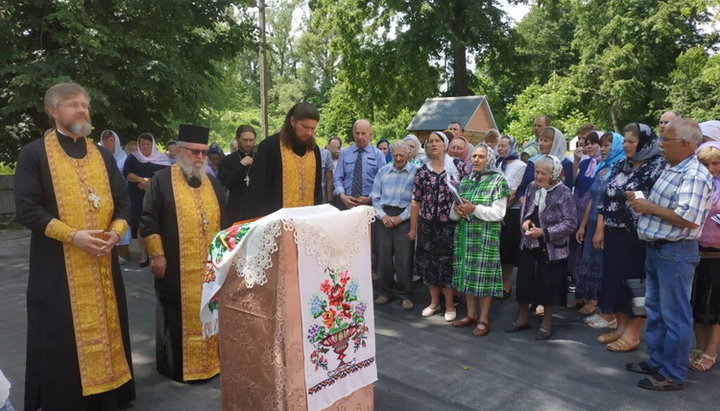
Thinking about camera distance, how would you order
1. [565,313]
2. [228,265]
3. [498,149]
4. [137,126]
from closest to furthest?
[228,265], [565,313], [498,149], [137,126]

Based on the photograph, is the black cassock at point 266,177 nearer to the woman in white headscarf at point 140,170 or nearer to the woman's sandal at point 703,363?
the woman's sandal at point 703,363

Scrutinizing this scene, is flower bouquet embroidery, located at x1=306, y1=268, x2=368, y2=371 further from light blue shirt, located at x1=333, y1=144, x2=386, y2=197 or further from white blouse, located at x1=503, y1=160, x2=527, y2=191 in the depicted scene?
light blue shirt, located at x1=333, y1=144, x2=386, y2=197

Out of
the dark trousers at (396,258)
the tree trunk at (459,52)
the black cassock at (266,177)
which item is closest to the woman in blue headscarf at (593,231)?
the dark trousers at (396,258)

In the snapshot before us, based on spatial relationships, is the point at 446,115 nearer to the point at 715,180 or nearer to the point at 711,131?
the point at 711,131

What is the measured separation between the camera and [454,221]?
5840 millimetres

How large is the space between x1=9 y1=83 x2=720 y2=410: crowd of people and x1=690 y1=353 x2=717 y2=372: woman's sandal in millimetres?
11

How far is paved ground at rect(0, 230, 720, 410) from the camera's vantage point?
392cm

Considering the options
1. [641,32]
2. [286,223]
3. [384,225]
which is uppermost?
[641,32]

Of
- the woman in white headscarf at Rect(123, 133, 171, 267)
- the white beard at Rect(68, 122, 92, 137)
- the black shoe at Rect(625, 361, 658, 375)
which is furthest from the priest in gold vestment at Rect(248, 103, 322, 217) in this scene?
the woman in white headscarf at Rect(123, 133, 171, 267)

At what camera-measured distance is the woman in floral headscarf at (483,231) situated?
5.39 m

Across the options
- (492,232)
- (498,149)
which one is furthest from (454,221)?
(498,149)

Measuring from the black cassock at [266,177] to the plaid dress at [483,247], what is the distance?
1.96 metres

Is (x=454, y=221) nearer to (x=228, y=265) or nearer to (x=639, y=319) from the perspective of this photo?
(x=639, y=319)

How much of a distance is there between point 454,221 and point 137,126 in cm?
966
